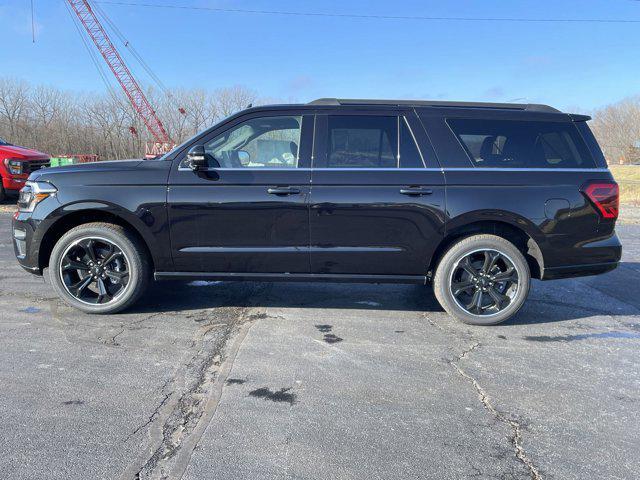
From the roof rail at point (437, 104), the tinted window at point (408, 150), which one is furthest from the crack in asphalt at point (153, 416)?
the roof rail at point (437, 104)

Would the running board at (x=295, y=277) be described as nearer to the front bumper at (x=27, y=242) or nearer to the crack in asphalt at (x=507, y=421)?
the crack in asphalt at (x=507, y=421)

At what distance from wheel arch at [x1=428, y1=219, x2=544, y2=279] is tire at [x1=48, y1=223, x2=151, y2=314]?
277 centimetres

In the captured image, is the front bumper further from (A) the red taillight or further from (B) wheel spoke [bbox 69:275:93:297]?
(A) the red taillight

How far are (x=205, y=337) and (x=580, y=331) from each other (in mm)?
3381

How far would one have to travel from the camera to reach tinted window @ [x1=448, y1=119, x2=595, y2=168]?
4.29m

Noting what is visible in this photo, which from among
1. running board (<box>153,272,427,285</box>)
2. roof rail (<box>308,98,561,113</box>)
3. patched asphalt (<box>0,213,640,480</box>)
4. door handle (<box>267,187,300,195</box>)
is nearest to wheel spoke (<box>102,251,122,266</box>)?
running board (<box>153,272,427,285</box>)

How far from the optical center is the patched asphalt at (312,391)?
2357 millimetres

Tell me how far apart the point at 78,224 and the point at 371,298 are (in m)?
3.09

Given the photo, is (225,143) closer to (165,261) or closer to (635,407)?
(165,261)

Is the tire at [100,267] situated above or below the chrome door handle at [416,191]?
below

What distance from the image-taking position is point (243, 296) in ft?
16.7

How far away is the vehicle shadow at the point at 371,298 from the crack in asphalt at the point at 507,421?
4.33ft

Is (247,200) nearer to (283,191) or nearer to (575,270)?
(283,191)

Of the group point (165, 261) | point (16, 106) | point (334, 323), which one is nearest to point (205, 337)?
point (165, 261)
